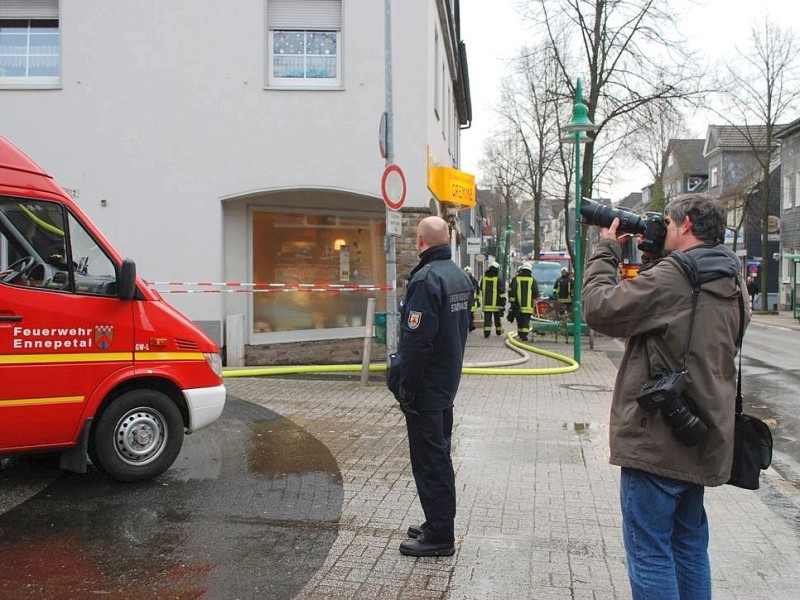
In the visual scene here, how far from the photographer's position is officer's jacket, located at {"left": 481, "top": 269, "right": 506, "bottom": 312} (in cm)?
1825

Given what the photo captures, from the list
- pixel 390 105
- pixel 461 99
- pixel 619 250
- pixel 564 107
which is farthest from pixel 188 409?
pixel 461 99

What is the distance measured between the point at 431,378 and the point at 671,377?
1.65 metres

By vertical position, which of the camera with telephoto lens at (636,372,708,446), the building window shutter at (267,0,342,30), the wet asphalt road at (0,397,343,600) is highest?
the building window shutter at (267,0,342,30)

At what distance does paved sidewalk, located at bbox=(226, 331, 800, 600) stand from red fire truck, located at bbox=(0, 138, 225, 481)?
1.52m

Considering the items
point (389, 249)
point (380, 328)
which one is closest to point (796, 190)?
point (389, 249)

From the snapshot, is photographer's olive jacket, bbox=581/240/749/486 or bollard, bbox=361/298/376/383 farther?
bollard, bbox=361/298/376/383

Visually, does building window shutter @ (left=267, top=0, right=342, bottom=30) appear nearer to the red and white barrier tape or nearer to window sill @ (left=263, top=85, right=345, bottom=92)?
window sill @ (left=263, top=85, right=345, bottom=92)

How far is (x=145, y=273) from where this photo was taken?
41.8 ft

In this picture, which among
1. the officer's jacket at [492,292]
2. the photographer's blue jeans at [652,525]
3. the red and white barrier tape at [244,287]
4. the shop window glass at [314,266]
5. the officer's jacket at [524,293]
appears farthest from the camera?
the officer's jacket at [492,292]

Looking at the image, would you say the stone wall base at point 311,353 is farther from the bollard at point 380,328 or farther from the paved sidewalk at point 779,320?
the paved sidewalk at point 779,320

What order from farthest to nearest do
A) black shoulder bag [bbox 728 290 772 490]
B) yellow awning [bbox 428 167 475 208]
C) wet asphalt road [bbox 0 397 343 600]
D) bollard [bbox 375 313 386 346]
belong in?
yellow awning [bbox 428 167 475 208]
bollard [bbox 375 313 386 346]
wet asphalt road [bbox 0 397 343 600]
black shoulder bag [bbox 728 290 772 490]

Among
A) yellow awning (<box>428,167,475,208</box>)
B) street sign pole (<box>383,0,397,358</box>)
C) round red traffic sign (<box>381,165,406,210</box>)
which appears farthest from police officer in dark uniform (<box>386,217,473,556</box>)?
yellow awning (<box>428,167,475,208</box>)

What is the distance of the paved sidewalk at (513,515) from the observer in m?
3.84

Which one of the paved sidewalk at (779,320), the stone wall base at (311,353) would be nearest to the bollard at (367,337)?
the stone wall base at (311,353)
